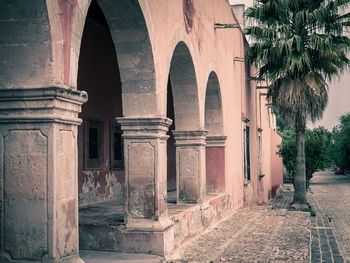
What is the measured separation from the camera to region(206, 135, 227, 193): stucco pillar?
11.8 m

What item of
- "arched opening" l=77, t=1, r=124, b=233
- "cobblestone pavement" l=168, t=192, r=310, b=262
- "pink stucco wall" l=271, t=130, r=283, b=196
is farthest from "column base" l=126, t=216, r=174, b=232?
"pink stucco wall" l=271, t=130, r=283, b=196

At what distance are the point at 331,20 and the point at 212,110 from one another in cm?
612

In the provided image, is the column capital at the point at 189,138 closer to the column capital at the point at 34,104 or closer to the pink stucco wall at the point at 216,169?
the pink stucco wall at the point at 216,169

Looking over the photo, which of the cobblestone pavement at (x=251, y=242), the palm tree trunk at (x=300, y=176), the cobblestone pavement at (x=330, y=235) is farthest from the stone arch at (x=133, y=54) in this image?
the palm tree trunk at (x=300, y=176)

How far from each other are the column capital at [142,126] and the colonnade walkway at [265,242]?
5.23ft

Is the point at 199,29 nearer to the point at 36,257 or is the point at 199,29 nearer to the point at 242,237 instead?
the point at 242,237

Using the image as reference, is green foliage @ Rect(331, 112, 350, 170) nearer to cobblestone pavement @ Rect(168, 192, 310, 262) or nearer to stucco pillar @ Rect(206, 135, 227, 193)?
cobblestone pavement @ Rect(168, 192, 310, 262)

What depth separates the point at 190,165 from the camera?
957 cm

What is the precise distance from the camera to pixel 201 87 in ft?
32.3

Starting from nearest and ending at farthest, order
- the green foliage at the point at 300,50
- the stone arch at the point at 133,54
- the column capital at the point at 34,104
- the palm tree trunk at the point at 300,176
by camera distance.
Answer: the column capital at the point at 34,104, the stone arch at the point at 133,54, the green foliage at the point at 300,50, the palm tree trunk at the point at 300,176

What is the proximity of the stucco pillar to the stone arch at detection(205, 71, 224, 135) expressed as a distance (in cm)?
19

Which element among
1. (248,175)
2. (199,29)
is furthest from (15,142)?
(248,175)

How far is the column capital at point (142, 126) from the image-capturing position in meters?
6.71

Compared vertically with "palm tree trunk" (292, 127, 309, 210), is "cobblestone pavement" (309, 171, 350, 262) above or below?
below
